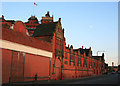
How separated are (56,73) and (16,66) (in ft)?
50.3

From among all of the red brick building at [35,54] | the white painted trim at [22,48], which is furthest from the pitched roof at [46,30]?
the white painted trim at [22,48]

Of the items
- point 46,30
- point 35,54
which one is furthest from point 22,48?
point 46,30

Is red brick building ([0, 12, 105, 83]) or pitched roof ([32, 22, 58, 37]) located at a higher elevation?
pitched roof ([32, 22, 58, 37])

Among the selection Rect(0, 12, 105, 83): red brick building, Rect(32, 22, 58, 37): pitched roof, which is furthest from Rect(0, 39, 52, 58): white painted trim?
Rect(32, 22, 58, 37): pitched roof

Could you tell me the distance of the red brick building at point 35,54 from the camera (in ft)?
80.0

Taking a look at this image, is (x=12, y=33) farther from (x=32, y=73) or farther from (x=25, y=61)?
(x=32, y=73)

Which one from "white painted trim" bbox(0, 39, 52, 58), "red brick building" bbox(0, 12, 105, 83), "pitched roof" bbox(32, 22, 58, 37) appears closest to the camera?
"white painted trim" bbox(0, 39, 52, 58)

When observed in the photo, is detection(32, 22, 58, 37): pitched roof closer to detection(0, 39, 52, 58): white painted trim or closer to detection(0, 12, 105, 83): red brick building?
detection(0, 12, 105, 83): red brick building

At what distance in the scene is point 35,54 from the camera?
31047 mm

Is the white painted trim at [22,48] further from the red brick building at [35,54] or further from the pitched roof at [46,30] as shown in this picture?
the pitched roof at [46,30]

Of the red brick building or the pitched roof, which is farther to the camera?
the pitched roof

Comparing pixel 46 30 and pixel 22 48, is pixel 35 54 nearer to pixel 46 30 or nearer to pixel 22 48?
pixel 22 48

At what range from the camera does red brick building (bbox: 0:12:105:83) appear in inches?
960

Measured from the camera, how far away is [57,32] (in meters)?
40.3
